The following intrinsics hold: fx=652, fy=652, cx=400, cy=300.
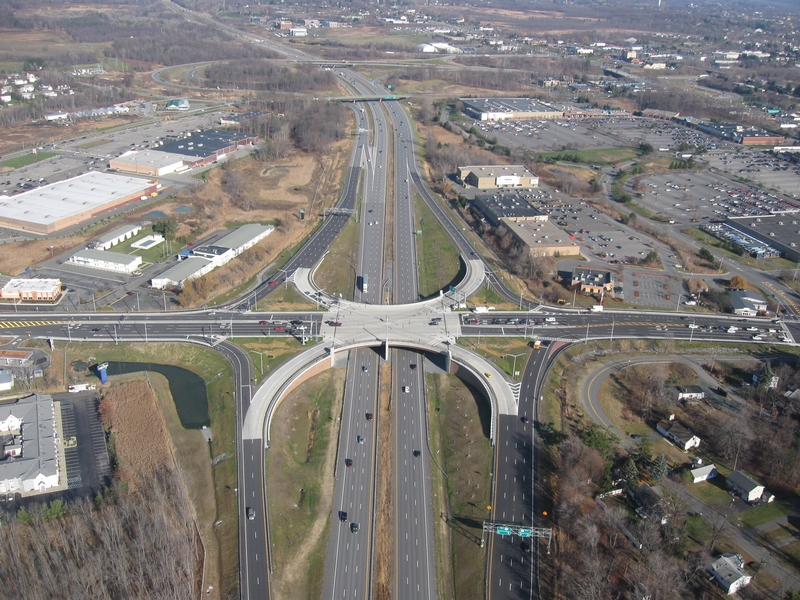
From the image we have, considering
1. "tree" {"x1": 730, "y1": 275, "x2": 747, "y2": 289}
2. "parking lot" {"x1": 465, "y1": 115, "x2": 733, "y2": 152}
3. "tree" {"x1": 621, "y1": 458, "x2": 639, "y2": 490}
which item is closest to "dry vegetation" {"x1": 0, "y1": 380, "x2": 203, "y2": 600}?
"tree" {"x1": 621, "y1": 458, "x2": 639, "y2": 490}

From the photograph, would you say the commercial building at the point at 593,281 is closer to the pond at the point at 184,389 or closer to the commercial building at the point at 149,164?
the pond at the point at 184,389

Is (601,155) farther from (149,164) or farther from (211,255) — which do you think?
(211,255)

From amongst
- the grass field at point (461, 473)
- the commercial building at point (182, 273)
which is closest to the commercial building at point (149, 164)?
the commercial building at point (182, 273)

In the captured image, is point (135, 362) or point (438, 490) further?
point (135, 362)

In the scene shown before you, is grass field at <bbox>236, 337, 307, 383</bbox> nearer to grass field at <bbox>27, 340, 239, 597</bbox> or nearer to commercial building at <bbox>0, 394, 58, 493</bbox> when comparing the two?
grass field at <bbox>27, 340, 239, 597</bbox>

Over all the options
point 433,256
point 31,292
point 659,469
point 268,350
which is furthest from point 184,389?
point 659,469

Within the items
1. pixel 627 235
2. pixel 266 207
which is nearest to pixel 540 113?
pixel 627 235

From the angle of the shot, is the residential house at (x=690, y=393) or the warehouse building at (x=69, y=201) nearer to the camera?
the residential house at (x=690, y=393)

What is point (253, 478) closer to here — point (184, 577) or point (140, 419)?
point (184, 577)
